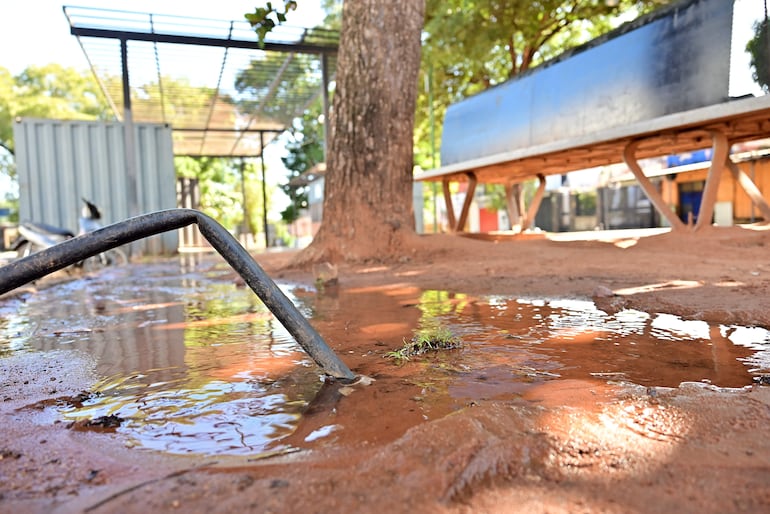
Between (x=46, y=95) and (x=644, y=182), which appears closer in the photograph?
(x=644, y=182)

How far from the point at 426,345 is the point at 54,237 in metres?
8.34

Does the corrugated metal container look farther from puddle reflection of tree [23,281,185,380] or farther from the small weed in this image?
the small weed

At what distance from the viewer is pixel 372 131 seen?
5.87 metres

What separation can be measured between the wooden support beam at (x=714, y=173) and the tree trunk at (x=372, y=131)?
311 centimetres

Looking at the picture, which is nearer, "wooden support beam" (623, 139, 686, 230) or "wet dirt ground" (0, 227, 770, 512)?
"wet dirt ground" (0, 227, 770, 512)

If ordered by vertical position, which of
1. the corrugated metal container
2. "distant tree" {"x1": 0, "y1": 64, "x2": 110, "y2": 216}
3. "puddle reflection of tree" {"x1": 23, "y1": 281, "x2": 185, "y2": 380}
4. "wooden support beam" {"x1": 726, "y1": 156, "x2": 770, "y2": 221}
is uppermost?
"distant tree" {"x1": 0, "y1": 64, "x2": 110, "y2": 216}

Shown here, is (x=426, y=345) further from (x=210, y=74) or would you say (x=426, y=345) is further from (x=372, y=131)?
(x=210, y=74)

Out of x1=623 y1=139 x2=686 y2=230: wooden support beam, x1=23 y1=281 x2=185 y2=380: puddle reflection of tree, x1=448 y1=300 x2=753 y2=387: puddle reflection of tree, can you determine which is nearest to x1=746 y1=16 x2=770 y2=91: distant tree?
x1=623 y1=139 x2=686 y2=230: wooden support beam

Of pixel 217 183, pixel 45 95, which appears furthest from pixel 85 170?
pixel 217 183

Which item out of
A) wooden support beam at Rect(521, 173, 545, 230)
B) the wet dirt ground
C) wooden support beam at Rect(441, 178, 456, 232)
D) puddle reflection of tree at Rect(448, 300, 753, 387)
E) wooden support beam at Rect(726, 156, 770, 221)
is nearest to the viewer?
the wet dirt ground

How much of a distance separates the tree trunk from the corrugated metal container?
255 inches

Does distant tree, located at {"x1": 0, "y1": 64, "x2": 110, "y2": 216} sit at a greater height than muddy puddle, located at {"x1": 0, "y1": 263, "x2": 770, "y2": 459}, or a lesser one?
greater

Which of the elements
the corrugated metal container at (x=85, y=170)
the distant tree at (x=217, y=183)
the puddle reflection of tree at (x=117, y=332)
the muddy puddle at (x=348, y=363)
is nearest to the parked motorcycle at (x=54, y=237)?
the corrugated metal container at (x=85, y=170)

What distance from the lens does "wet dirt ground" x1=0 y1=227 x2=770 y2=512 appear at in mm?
936
